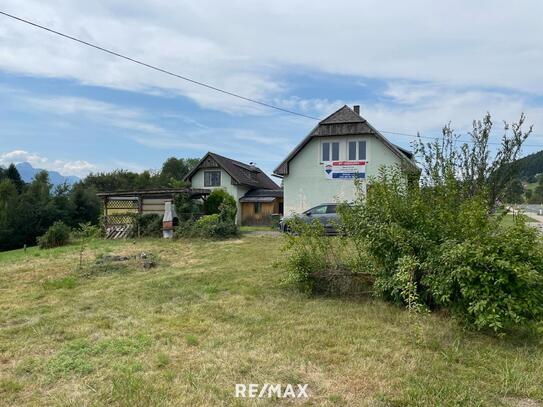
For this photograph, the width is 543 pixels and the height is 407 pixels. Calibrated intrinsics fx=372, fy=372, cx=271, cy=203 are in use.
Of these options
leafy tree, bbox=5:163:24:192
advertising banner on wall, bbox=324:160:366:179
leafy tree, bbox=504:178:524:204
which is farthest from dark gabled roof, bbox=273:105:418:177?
leafy tree, bbox=5:163:24:192

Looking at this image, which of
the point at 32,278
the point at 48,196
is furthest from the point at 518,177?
the point at 48,196

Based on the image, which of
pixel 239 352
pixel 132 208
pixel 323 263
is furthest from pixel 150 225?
pixel 239 352

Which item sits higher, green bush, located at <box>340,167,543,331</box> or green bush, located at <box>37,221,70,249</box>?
green bush, located at <box>340,167,543,331</box>

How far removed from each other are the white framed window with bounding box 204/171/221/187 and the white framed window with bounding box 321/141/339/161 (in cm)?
938

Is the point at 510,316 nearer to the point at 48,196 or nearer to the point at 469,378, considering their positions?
the point at 469,378

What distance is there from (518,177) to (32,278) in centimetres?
1158

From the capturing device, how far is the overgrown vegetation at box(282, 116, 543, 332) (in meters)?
4.05

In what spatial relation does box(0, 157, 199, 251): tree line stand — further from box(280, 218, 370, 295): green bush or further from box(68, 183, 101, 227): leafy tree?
box(280, 218, 370, 295): green bush

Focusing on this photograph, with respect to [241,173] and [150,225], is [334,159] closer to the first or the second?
[241,173]

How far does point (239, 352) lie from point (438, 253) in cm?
280

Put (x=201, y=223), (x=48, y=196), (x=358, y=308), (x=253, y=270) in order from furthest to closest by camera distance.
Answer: (x=48, y=196) → (x=201, y=223) → (x=253, y=270) → (x=358, y=308)

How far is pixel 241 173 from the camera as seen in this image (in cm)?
3145

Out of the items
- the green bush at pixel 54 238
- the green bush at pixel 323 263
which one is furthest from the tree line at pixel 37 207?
the green bush at pixel 323 263

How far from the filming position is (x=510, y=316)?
12.8 ft
